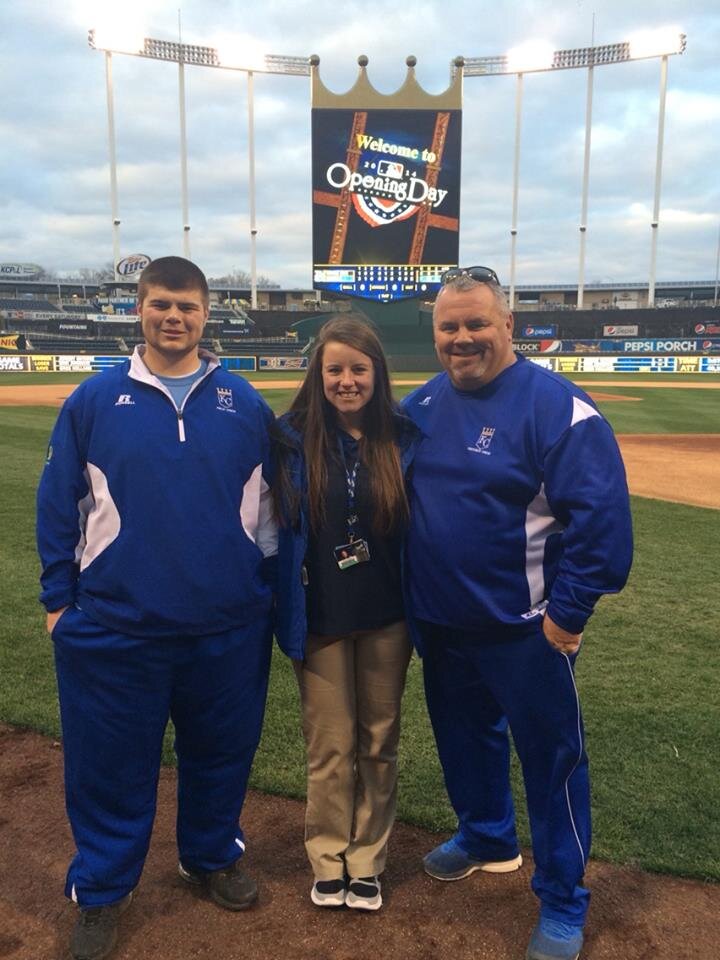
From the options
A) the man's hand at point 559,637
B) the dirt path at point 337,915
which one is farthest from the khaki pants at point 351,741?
the man's hand at point 559,637

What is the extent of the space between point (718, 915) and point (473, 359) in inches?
78.4

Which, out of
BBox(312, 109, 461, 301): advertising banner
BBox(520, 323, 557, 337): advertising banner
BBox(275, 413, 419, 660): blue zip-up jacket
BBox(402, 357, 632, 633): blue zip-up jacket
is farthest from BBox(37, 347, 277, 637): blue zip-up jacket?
BBox(520, 323, 557, 337): advertising banner

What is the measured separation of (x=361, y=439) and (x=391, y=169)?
33.3 meters

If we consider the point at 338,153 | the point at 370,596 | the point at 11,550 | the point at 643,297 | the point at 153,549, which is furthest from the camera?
the point at 643,297

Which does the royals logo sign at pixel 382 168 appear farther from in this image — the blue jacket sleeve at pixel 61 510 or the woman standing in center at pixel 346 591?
the blue jacket sleeve at pixel 61 510

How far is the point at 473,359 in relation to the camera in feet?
7.57

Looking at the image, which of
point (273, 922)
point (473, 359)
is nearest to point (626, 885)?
point (273, 922)

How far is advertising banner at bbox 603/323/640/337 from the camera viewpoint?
53.6 meters

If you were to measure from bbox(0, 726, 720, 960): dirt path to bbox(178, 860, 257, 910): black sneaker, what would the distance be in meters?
0.04

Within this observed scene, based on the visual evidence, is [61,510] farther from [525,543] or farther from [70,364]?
[70,364]

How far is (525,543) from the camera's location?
7.36 ft

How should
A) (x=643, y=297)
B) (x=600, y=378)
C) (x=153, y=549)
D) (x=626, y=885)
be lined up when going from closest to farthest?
(x=153, y=549), (x=626, y=885), (x=600, y=378), (x=643, y=297)

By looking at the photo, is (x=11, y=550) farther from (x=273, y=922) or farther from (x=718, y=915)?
(x=718, y=915)

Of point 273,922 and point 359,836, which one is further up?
point 359,836
